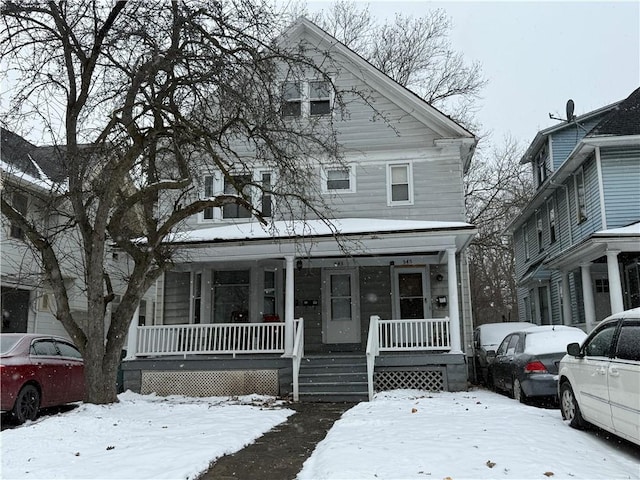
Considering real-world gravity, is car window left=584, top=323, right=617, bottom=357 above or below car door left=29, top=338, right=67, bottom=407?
above

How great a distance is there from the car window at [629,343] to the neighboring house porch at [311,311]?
17.3ft

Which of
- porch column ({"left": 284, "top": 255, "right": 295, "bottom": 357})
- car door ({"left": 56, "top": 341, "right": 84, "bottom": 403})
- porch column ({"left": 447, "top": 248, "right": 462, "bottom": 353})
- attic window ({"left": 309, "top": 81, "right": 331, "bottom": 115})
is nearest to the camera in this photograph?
car door ({"left": 56, "top": 341, "right": 84, "bottom": 403})

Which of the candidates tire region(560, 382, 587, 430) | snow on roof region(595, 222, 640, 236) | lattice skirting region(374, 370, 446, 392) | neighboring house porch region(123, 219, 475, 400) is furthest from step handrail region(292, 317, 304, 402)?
snow on roof region(595, 222, 640, 236)

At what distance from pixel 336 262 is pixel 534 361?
6.57 metres

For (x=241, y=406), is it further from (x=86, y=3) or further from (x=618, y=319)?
(x=86, y=3)

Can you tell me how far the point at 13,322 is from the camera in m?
18.3

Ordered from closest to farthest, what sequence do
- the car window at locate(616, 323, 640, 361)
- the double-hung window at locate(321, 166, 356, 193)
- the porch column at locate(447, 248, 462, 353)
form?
the car window at locate(616, 323, 640, 361)
the porch column at locate(447, 248, 462, 353)
the double-hung window at locate(321, 166, 356, 193)

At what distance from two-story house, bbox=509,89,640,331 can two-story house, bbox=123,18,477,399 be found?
11.1 feet

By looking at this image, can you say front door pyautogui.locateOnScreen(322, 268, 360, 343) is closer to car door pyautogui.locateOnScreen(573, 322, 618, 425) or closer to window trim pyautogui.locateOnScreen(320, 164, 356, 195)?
window trim pyautogui.locateOnScreen(320, 164, 356, 195)

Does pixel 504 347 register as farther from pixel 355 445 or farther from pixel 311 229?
pixel 355 445

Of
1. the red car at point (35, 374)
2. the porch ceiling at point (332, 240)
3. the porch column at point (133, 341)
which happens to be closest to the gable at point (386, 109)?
the porch ceiling at point (332, 240)

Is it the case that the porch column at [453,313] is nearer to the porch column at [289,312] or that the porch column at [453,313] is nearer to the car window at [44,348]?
the porch column at [289,312]

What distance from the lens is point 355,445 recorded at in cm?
635

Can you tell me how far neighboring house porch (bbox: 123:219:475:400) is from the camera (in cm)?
1250
